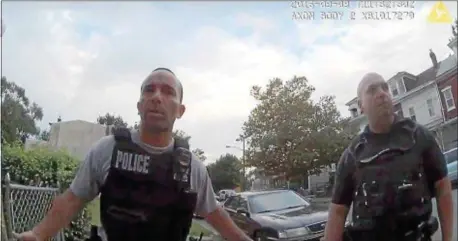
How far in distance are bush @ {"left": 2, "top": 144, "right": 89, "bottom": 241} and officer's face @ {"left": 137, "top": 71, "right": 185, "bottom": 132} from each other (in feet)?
1.42

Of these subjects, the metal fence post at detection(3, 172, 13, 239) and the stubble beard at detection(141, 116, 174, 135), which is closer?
the stubble beard at detection(141, 116, 174, 135)

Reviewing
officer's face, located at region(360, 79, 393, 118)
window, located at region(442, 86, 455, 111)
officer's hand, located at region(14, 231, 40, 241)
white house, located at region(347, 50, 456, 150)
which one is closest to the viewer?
officer's hand, located at region(14, 231, 40, 241)

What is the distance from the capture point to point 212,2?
1.41 m

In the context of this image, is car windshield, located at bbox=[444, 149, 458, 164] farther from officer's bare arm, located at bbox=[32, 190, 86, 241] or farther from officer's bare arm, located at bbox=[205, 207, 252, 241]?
officer's bare arm, located at bbox=[32, 190, 86, 241]

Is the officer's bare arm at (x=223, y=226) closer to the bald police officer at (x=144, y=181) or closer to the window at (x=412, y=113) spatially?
the bald police officer at (x=144, y=181)

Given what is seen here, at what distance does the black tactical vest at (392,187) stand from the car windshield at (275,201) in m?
0.28

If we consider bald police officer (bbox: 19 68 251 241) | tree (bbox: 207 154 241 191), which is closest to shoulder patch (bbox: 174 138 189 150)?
bald police officer (bbox: 19 68 251 241)

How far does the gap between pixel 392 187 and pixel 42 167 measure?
1320 mm

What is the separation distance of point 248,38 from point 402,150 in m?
0.68

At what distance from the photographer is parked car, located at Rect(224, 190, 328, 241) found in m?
1.33

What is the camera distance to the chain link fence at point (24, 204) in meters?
1.40

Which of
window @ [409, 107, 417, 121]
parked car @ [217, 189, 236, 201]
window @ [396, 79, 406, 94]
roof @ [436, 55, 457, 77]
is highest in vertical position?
roof @ [436, 55, 457, 77]

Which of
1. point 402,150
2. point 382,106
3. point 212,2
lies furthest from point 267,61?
point 402,150

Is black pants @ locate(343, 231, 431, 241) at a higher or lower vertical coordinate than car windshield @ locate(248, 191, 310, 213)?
lower
